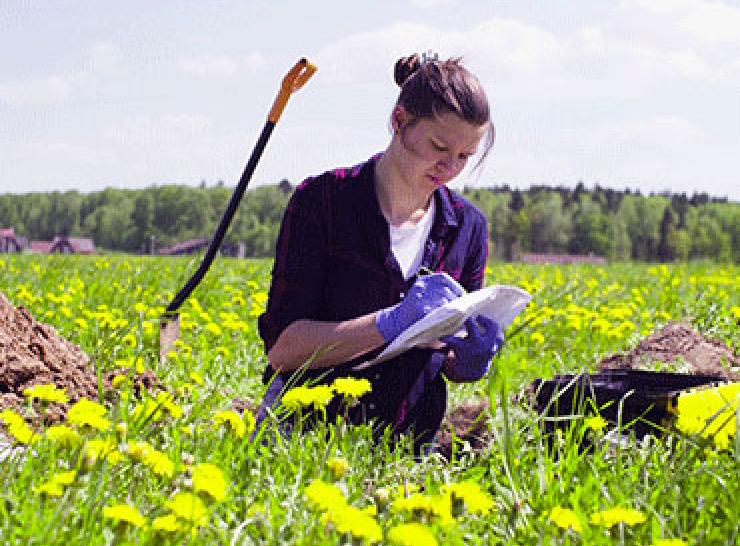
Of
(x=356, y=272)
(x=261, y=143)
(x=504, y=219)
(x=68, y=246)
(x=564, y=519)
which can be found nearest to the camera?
(x=564, y=519)

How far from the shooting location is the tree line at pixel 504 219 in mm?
68562

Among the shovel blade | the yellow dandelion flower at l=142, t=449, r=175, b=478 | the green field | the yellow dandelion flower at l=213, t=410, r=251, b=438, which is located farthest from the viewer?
the shovel blade

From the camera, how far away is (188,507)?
1.24 m

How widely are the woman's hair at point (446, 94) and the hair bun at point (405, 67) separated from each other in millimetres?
88

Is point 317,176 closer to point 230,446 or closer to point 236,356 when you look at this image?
point 230,446

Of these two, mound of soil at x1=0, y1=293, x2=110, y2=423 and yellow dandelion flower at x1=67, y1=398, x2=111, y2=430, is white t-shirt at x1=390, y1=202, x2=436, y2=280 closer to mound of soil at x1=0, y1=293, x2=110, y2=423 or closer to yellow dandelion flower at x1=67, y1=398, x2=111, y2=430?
mound of soil at x1=0, y1=293, x2=110, y2=423

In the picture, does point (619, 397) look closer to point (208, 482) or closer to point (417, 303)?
point (417, 303)

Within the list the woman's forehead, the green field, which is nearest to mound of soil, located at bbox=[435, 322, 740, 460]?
the green field

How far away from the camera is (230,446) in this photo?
1.78 meters

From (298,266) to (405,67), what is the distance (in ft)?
2.22

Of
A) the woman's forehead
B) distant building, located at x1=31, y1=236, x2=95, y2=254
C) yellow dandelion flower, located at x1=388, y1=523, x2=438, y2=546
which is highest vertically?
the woman's forehead

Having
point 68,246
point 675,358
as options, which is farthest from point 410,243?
point 68,246

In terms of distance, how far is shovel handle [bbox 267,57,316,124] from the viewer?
123 inches

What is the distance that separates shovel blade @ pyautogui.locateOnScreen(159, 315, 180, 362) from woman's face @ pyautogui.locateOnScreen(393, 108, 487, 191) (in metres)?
1.48
